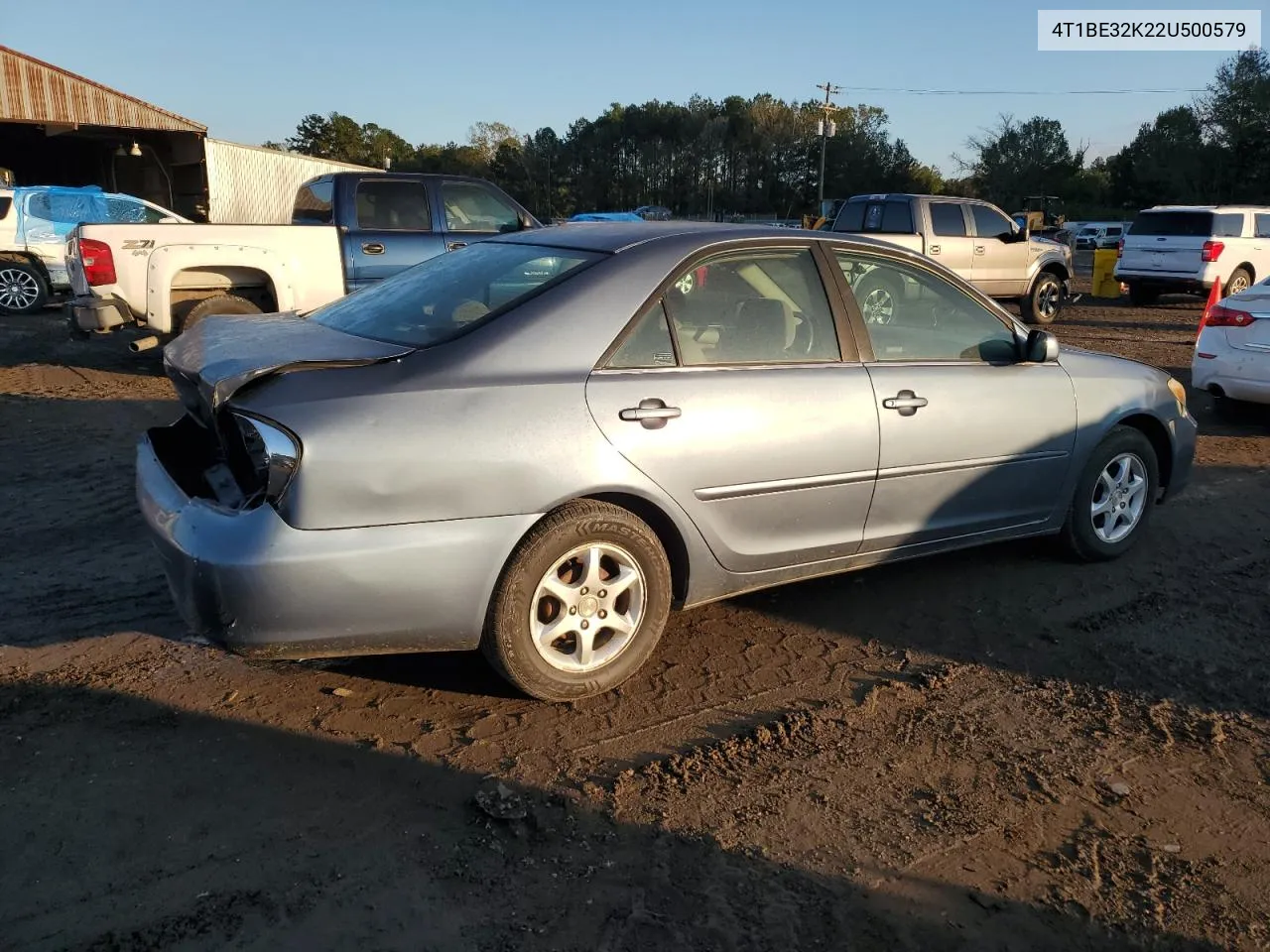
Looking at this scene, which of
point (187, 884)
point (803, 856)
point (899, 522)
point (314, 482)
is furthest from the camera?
point (899, 522)

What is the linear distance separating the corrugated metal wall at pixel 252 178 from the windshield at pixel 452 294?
997 inches

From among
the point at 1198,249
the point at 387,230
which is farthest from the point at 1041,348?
the point at 1198,249

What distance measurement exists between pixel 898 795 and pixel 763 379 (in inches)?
61.5

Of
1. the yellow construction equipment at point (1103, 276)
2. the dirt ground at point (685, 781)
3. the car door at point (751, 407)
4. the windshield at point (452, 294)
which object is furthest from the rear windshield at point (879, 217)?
the windshield at point (452, 294)

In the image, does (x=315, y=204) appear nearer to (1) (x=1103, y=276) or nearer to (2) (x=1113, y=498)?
(2) (x=1113, y=498)

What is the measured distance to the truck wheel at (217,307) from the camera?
8836 millimetres

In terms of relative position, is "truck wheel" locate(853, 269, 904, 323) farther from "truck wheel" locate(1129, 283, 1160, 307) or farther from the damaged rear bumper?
"truck wheel" locate(1129, 283, 1160, 307)

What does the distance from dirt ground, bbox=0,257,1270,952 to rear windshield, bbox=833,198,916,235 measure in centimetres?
1089

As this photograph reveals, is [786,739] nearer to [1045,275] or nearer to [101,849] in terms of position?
[101,849]

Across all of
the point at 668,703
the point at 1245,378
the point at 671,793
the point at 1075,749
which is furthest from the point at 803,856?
the point at 1245,378

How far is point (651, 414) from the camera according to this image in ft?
11.4

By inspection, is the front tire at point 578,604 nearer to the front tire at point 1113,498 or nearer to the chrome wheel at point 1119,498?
the front tire at point 1113,498

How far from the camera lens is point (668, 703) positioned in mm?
3604

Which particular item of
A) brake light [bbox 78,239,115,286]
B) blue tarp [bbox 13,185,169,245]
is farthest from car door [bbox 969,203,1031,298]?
blue tarp [bbox 13,185,169,245]
